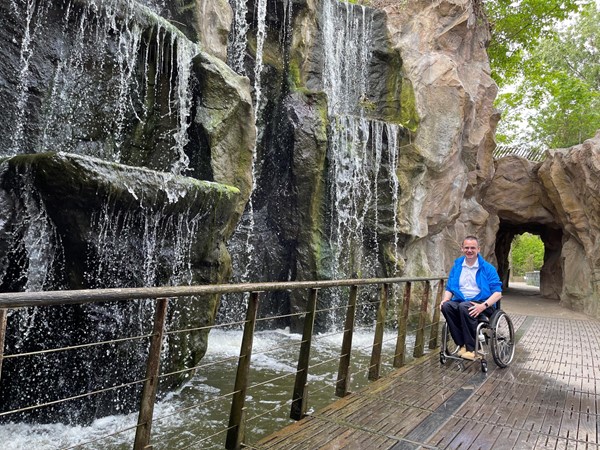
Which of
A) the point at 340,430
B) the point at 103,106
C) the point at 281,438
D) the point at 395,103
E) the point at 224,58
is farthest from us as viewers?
the point at 395,103

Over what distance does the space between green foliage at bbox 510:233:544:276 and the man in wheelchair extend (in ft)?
124

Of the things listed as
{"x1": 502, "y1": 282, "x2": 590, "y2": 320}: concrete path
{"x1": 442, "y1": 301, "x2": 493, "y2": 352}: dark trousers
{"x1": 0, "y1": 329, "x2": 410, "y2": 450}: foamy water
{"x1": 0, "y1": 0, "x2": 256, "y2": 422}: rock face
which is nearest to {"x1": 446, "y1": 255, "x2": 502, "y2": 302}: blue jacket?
{"x1": 442, "y1": 301, "x2": 493, "y2": 352}: dark trousers

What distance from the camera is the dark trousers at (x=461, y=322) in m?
5.19

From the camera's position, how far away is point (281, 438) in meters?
3.19

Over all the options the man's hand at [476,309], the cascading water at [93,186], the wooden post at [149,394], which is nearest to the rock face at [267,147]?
the cascading water at [93,186]

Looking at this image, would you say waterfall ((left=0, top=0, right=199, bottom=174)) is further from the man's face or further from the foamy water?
the man's face

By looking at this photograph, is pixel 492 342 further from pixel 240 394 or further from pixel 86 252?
pixel 86 252

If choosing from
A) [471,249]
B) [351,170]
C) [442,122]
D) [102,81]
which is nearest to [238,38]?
[351,170]

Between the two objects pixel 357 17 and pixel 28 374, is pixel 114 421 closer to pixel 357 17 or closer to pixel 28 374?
pixel 28 374

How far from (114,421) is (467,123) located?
38.6ft

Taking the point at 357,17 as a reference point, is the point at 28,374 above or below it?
below

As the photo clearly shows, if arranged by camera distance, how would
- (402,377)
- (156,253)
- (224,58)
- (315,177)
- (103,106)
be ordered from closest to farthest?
(402,377) < (156,253) < (103,106) < (224,58) < (315,177)

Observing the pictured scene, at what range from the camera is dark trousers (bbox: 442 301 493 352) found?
519 cm

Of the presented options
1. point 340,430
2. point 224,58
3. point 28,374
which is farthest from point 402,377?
point 224,58
